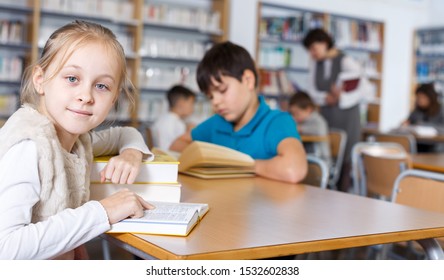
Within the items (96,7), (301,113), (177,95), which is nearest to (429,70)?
(301,113)

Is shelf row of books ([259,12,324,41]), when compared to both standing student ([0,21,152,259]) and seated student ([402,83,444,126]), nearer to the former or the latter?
seated student ([402,83,444,126])

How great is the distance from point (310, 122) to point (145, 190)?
366 cm

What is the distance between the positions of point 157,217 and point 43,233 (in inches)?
7.5

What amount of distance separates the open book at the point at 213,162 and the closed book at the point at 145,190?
1.43 feet

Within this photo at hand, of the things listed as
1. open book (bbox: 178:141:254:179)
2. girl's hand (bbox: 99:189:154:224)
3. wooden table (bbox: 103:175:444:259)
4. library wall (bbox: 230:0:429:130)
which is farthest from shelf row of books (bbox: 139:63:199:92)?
girl's hand (bbox: 99:189:154:224)

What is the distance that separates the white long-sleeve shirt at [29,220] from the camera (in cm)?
84

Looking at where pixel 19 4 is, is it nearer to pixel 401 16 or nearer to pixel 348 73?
pixel 348 73

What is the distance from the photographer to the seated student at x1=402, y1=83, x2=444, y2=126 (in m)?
5.59

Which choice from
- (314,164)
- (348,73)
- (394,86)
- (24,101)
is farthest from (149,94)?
(24,101)

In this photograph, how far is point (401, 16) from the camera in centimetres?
772

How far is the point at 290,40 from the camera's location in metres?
6.64

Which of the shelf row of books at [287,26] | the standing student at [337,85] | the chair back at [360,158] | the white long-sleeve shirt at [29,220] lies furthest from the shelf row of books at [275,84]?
the white long-sleeve shirt at [29,220]

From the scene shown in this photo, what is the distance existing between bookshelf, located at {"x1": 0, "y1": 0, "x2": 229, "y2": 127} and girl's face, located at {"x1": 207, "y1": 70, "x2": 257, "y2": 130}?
318 cm

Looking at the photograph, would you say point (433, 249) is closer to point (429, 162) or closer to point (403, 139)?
point (429, 162)
